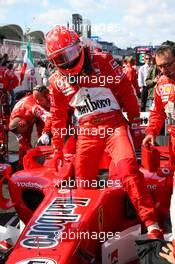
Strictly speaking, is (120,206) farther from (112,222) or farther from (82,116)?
(82,116)

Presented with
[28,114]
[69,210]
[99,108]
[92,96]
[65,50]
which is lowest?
[69,210]

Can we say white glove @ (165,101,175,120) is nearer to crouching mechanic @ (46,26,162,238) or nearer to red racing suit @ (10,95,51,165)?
crouching mechanic @ (46,26,162,238)

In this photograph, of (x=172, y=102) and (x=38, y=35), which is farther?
(x=38, y=35)

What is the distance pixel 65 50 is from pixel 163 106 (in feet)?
3.64

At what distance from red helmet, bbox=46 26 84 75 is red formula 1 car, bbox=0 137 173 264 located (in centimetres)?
106

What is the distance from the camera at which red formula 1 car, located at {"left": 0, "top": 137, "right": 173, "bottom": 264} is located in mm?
3341

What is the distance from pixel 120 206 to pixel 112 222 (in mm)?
184

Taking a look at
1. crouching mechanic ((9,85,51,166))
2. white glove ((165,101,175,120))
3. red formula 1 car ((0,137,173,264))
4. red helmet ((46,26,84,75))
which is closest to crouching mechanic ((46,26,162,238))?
red helmet ((46,26,84,75))

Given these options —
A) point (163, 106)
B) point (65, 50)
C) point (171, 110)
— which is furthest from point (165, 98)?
point (65, 50)

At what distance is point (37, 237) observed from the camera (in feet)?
11.3

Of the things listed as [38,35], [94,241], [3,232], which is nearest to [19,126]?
[3,232]

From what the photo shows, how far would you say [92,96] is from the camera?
432 centimetres

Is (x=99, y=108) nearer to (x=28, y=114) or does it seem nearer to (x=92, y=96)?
(x=92, y=96)

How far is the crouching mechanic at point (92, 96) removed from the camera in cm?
413
